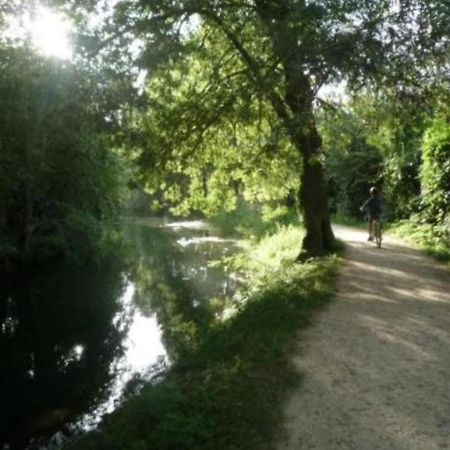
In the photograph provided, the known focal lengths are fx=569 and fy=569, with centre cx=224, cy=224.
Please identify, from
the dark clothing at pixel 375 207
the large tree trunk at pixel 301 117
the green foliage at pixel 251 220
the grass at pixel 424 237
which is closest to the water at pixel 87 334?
the large tree trunk at pixel 301 117

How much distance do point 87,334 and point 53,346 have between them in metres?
1.13

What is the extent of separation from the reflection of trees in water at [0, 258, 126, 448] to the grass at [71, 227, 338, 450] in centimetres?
216

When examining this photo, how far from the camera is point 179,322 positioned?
1559 cm

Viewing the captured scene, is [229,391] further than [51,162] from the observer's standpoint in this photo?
No

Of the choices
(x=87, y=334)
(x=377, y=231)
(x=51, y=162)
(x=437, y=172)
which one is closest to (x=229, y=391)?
(x=87, y=334)

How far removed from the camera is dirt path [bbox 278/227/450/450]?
6156 millimetres

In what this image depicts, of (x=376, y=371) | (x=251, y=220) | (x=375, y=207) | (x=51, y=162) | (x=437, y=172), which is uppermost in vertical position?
(x=51, y=162)

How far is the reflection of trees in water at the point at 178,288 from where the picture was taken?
14367mm

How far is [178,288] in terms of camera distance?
20672 mm

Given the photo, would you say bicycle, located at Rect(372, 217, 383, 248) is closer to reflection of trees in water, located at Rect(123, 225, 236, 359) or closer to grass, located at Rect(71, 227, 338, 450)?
reflection of trees in water, located at Rect(123, 225, 236, 359)

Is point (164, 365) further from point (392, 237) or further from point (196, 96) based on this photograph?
point (392, 237)

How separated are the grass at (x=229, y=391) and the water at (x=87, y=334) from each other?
1.63 m

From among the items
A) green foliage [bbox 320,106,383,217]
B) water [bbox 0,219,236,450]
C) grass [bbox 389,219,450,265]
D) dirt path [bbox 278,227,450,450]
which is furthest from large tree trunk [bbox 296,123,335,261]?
green foliage [bbox 320,106,383,217]

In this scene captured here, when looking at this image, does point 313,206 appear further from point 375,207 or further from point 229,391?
point 229,391
